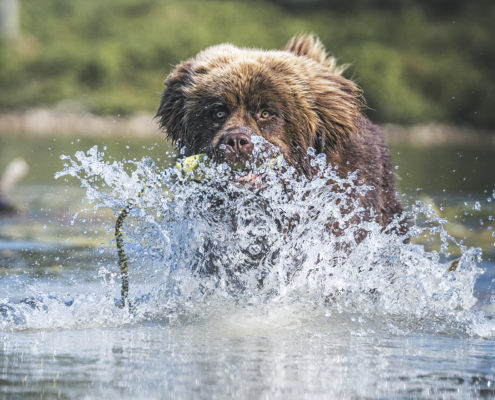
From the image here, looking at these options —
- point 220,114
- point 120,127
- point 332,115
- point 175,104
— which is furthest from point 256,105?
point 120,127

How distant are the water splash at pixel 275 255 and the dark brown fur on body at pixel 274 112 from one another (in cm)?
17

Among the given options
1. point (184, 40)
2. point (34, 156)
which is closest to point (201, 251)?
point (34, 156)

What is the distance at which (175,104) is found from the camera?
679 centimetres

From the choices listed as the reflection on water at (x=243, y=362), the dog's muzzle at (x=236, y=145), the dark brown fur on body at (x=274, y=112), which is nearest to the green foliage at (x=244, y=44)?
the dark brown fur on body at (x=274, y=112)

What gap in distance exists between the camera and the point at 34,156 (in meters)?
17.6

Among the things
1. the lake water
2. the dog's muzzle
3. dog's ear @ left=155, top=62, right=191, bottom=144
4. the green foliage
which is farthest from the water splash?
the green foliage

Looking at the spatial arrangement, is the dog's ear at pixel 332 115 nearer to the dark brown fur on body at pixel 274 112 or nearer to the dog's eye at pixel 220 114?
the dark brown fur on body at pixel 274 112

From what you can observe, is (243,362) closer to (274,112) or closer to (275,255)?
(275,255)

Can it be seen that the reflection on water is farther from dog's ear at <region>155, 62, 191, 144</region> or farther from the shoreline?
the shoreline

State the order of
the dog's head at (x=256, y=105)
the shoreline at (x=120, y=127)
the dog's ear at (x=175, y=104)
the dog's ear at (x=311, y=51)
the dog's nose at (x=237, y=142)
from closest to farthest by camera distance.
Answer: the dog's nose at (x=237, y=142), the dog's head at (x=256, y=105), the dog's ear at (x=175, y=104), the dog's ear at (x=311, y=51), the shoreline at (x=120, y=127)

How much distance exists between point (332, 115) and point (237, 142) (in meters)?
0.90

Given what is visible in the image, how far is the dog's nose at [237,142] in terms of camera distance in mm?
5961

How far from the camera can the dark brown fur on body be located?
20.8 feet

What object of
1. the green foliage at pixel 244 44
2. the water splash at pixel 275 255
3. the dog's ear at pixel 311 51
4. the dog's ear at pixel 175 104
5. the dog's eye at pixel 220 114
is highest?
the green foliage at pixel 244 44
